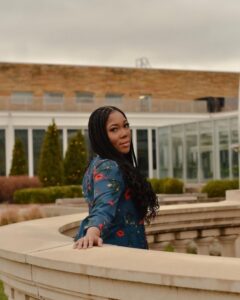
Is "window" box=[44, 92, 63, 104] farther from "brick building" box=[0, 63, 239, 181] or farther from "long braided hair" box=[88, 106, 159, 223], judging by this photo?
"long braided hair" box=[88, 106, 159, 223]

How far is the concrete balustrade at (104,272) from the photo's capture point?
8.43ft

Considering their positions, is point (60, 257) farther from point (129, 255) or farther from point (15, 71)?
point (15, 71)

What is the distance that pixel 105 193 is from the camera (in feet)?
11.9

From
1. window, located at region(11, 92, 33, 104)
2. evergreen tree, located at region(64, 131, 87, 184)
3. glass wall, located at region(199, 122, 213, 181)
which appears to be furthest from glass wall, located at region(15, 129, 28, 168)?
glass wall, located at region(199, 122, 213, 181)

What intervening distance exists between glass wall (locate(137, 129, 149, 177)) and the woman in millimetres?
39406

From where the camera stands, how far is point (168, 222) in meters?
6.51

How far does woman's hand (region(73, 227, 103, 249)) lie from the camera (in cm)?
344

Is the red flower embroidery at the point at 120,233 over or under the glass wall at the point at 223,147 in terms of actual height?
under

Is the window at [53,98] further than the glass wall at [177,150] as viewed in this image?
Yes

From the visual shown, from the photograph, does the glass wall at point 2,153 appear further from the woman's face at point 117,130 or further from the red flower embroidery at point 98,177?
the red flower embroidery at point 98,177

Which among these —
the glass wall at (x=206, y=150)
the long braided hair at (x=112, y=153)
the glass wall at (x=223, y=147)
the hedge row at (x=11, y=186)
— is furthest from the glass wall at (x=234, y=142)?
the long braided hair at (x=112, y=153)

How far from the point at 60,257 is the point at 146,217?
0.98m

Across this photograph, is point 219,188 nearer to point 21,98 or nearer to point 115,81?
point 21,98

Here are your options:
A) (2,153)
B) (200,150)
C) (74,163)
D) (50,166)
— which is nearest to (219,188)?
(74,163)
